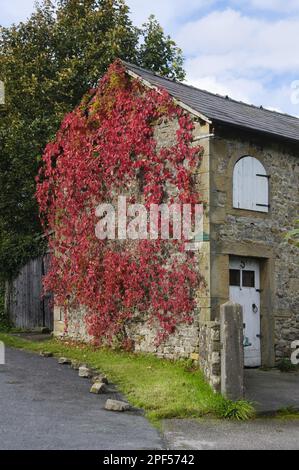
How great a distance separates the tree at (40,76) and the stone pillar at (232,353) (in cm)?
1076

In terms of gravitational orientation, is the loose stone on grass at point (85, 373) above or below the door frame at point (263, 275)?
below

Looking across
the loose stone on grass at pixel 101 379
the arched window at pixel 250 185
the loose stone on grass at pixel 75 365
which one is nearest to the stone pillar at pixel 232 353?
the loose stone on grass at pixel 101 379

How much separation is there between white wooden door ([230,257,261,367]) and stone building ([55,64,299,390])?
0.8 inches

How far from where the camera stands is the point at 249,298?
42.5 ft

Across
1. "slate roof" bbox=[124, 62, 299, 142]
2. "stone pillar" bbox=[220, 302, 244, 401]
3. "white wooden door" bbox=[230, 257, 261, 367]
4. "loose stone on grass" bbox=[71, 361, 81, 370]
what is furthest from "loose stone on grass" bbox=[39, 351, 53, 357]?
"slate roof" bbox=[124, 62, 299, 142]

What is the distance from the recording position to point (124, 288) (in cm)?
1366

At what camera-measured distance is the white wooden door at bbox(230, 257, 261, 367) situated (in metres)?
12.8

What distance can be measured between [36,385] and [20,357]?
120 inches

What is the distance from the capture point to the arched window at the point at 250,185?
41.7 feet

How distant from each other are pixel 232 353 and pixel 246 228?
4.11m

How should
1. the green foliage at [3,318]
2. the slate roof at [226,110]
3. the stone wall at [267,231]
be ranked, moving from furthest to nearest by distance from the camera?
1. the green foliage at [3,318]
2. the slate roof at [226,110]
3. the stone wall at [267,231]

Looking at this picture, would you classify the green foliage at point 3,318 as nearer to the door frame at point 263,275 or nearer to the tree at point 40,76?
the tree at point 40,76

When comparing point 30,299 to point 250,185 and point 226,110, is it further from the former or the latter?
point 250,185
